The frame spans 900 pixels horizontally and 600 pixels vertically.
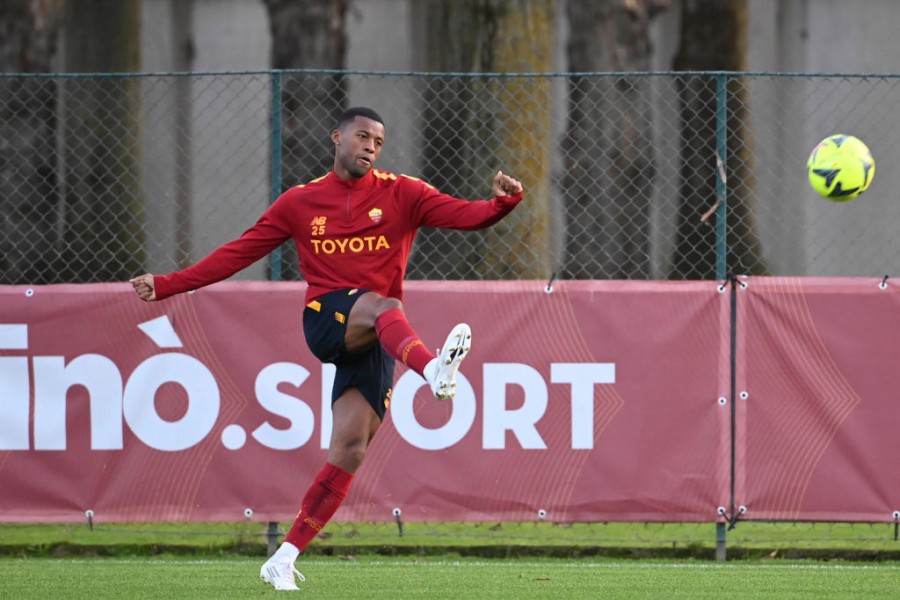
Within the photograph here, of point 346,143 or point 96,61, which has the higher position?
point 96,61

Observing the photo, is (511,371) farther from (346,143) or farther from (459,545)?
(346,143)

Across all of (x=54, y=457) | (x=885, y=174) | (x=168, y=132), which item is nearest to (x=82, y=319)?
(x=54, y=457)

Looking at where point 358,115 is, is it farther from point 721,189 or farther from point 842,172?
point 721,189

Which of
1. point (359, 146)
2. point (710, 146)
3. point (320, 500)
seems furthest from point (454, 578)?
point (710, 146)

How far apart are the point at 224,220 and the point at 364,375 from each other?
26.0 feet

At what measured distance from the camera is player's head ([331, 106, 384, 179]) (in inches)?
277

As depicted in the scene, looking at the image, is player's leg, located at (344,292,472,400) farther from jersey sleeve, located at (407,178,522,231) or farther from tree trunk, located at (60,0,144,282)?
Result: tree trunk, located at (60,0,144,282)

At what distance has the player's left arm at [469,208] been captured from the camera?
661 centimetres

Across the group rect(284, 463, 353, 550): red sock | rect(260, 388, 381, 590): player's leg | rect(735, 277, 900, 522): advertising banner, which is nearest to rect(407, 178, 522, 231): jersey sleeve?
rect(260, 388, 381, 590): player's leg

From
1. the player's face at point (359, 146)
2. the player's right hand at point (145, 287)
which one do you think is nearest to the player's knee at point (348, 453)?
the player's right hand at point (145, 287)

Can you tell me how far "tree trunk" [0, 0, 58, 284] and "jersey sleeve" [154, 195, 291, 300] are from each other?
18.8ft

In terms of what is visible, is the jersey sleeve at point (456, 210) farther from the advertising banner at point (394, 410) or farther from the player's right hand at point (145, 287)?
the advertising banner at point (394, 410)

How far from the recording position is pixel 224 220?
1462 centimetres

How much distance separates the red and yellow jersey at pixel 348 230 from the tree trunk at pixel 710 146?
226 inches
